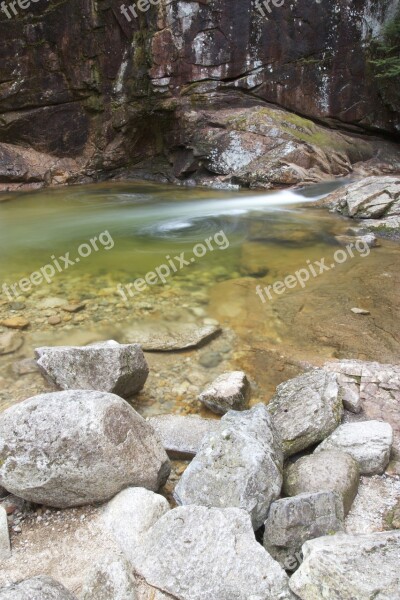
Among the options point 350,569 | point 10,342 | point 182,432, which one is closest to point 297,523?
point 350,569

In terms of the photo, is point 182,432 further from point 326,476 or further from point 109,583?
point 109,583

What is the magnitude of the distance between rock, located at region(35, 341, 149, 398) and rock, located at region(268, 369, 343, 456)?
3.50 feet

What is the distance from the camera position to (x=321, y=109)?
48.1 feet

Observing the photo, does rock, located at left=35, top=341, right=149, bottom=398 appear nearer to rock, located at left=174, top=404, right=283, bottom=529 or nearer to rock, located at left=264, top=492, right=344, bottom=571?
rock, located at left=174, top=404, right=283, bottom=529

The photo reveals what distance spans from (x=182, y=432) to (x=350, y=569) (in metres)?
1.45

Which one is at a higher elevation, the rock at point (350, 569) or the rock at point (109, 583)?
the rock at point (350, 569)

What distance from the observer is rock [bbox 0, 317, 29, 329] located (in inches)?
180

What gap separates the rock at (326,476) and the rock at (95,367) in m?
1.37

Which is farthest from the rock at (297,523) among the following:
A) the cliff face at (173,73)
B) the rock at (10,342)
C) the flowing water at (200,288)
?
the cliff face at (173,73)

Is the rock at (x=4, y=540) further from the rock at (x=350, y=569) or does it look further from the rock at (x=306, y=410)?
the rock at (x=306, y=410)

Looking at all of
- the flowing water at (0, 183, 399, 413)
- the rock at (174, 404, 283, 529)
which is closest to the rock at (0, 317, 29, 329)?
the flowing water at (0, 183, 399, 413)

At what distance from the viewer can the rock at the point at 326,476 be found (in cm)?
224

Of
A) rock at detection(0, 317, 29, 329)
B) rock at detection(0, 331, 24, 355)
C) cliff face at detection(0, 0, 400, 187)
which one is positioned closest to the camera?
rock at detection(0, 331, 24, 355)

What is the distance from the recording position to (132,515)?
7.04 ft
